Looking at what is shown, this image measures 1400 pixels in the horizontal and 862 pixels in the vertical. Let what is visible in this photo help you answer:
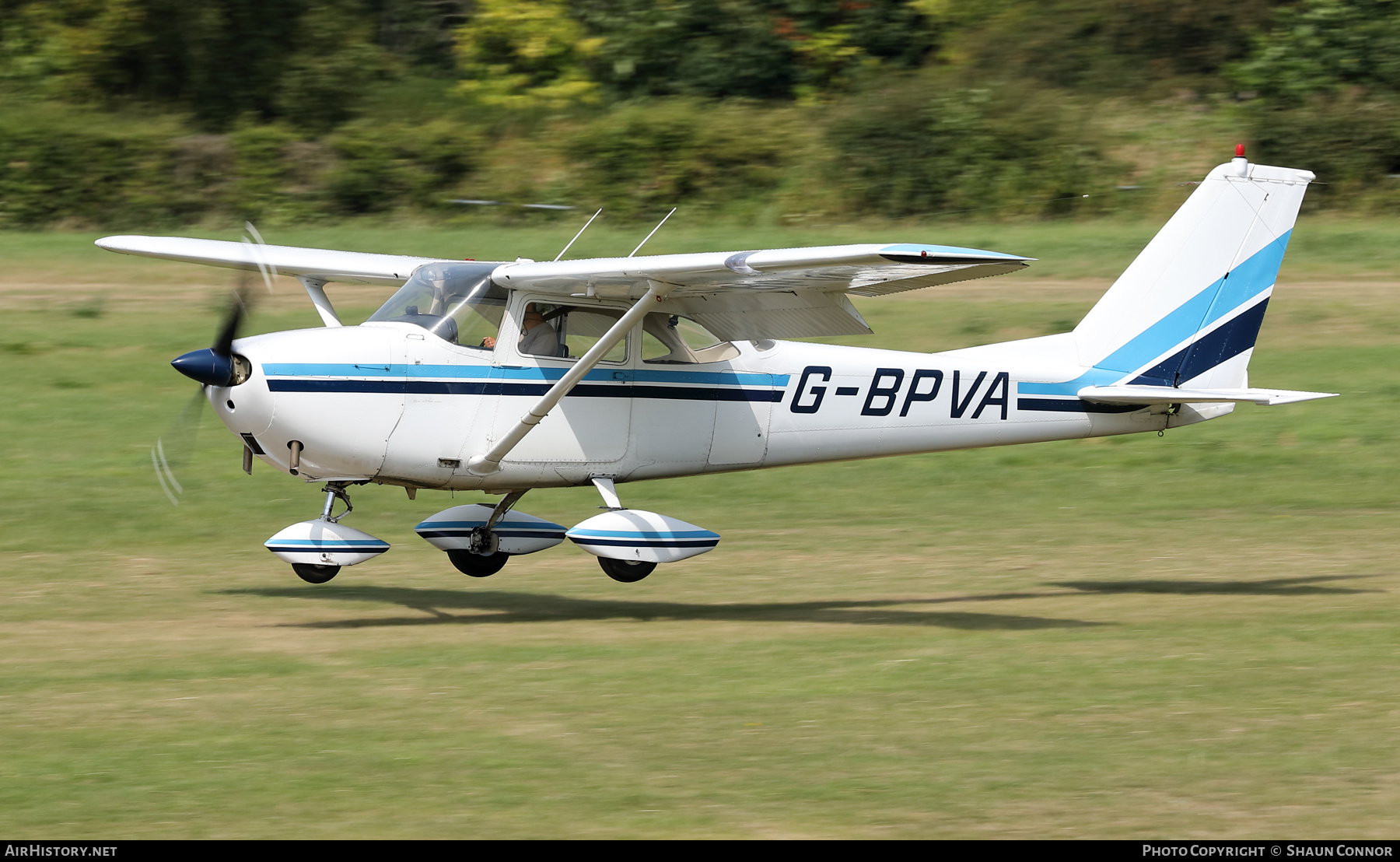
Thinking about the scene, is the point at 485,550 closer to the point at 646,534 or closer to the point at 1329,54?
the point at 646,534

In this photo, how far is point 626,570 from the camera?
10.9m

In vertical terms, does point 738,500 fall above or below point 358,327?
below

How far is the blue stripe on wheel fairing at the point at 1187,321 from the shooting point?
11.6 metres

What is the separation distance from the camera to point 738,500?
15.0 meters

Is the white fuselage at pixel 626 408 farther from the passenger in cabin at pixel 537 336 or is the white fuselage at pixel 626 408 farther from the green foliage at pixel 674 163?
the green foliage at pixel 674 163

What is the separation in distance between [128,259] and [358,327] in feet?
53.9

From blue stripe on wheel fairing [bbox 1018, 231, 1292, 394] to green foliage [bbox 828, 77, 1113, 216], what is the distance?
602 inches

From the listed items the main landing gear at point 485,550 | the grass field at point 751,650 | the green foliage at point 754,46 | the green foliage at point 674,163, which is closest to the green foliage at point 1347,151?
the green foliage at point 674,163

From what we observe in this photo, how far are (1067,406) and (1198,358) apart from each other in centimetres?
106

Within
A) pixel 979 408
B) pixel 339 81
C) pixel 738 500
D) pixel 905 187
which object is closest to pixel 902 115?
pixel 905 187

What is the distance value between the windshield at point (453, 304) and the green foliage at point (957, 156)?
1744 centimetres

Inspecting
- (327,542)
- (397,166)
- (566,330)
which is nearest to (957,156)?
(397,166)

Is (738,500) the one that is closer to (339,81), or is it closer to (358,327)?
(358,327)

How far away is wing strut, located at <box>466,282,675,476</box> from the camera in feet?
32.9
